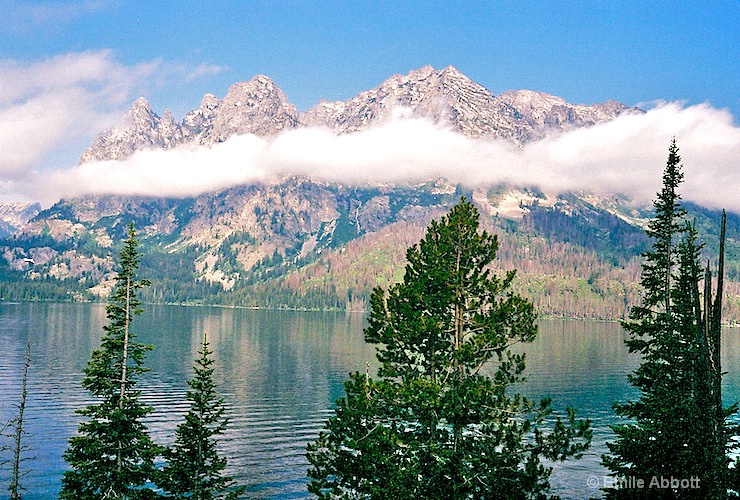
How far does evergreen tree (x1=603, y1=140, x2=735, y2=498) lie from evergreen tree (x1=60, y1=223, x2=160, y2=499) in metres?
29.2

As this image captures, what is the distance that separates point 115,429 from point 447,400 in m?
20.9

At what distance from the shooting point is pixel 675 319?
40625 mm

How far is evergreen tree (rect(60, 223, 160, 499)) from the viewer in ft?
119

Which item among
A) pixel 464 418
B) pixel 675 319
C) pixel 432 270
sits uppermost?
pixel 432 270

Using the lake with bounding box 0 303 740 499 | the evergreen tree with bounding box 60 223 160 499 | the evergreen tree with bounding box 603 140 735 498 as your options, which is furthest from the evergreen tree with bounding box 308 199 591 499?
the lake with bounding box 0 303 740 499

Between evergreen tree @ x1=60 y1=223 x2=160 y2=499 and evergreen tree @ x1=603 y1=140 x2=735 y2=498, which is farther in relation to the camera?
evergreen tree @ x1=60 y1=223 x2=160 y2=499

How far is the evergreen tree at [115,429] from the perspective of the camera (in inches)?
1433

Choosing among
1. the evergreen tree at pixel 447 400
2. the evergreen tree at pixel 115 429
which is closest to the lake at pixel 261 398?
the evergreen tree at pixel 115 429

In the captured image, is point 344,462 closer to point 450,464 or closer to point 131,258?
point 450,464

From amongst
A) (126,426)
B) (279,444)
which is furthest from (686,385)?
(279,444)

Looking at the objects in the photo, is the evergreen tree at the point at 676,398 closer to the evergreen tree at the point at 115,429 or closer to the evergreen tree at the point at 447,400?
the evergreen tree at the point at 447,400

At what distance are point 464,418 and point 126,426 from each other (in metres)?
21.4

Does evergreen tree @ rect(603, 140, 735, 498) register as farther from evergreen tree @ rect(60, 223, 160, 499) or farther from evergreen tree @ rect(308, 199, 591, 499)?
evergreen tree @ rect(60, 223, 160, 499)

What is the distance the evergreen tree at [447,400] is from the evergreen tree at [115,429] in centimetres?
1179
